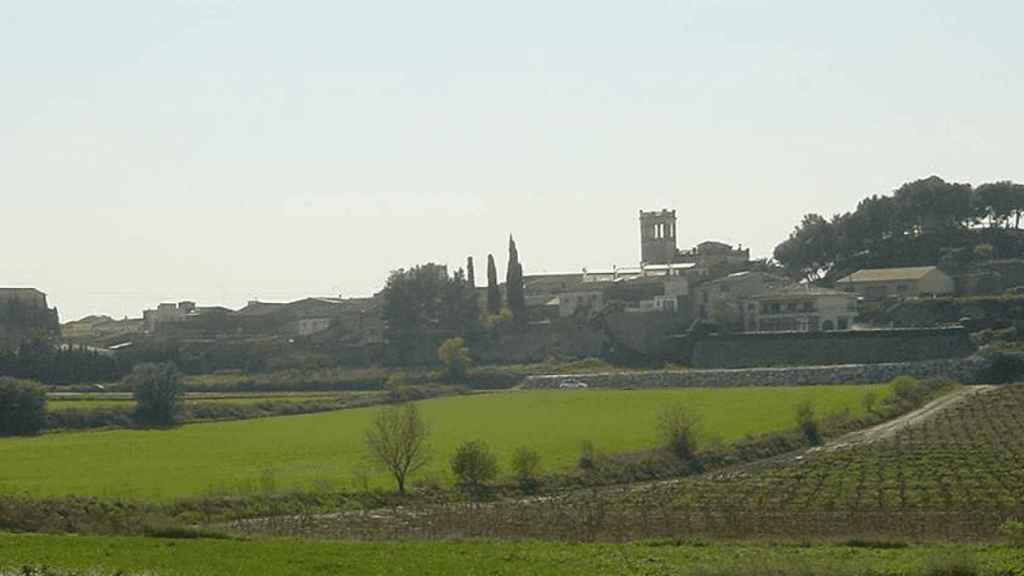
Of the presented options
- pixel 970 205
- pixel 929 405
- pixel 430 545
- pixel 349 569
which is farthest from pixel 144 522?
pixel 970 205

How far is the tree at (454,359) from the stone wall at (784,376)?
529 centimetres

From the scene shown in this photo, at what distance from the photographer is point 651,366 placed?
93.1 meters

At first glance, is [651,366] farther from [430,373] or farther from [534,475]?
[534,475]

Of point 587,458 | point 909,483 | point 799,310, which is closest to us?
point 909,483

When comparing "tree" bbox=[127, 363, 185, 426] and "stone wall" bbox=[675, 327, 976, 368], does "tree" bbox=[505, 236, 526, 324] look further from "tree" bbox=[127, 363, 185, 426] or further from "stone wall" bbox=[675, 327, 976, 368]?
"tree" bbox=[127, 363, 185, 426]

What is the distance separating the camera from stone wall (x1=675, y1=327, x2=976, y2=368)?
83.9 metres

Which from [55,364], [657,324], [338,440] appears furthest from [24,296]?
[338,440]

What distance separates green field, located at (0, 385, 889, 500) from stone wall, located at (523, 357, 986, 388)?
118 inches

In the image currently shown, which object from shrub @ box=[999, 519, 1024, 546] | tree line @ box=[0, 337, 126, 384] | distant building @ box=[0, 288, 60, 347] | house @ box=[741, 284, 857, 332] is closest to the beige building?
distant building @ box=[0, 288, 60, 347]

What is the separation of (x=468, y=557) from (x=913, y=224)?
96.5m

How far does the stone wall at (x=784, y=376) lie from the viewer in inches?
3132

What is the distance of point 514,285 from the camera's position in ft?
351

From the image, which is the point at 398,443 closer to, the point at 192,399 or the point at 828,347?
the point at 192,399

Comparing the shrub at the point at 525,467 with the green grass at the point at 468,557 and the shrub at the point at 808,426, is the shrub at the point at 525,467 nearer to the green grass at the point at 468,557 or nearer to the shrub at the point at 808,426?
the shrub at the point at 808,426
